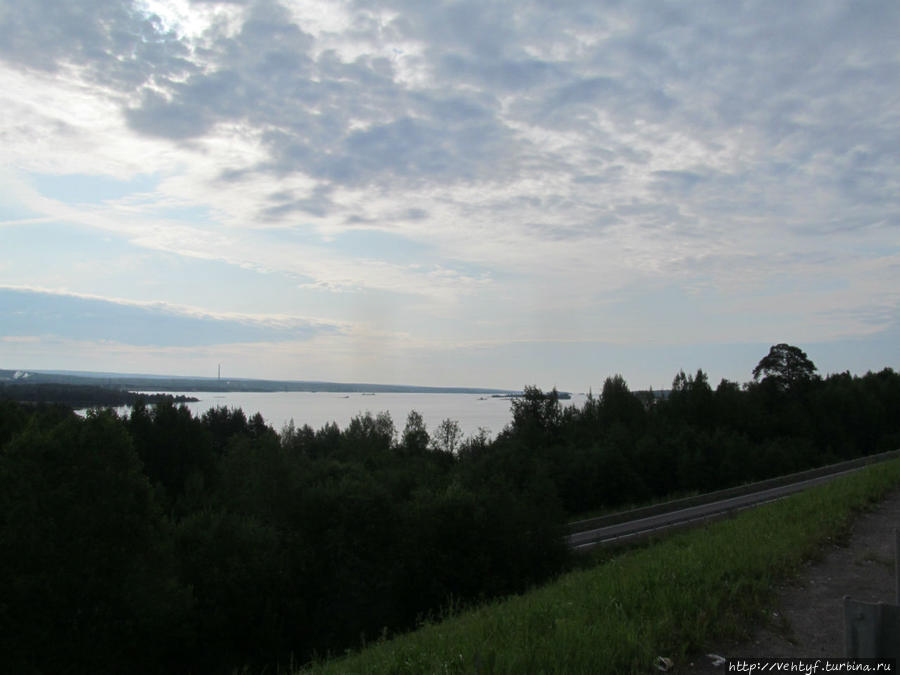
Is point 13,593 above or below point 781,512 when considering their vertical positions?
below

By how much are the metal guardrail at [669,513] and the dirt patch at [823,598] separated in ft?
49.3

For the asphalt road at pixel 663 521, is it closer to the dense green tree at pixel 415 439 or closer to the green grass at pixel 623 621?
the green grass at pixel 623 621

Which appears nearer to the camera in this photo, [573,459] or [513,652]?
[513,652]

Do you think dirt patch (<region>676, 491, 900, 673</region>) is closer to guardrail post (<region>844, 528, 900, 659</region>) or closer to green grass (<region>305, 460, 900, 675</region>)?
green grass (<region>305, 460, 900, 675</region>)

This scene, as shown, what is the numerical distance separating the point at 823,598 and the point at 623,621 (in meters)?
2.70

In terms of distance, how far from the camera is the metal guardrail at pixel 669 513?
86.1ft

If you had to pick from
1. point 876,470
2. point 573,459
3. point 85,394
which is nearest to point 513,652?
point 876,470

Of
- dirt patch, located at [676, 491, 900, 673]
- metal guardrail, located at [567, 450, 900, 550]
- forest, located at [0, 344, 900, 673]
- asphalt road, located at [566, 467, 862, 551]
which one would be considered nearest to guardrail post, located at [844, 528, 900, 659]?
dirt patch, located at [676, 491, 900, 673]

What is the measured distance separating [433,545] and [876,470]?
12263mm

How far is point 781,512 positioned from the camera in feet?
40.0

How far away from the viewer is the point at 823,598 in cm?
706

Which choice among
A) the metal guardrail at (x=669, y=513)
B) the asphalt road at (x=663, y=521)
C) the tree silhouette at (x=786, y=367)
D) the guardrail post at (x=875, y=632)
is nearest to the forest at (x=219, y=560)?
the asphalt road at (x=663, y=521)

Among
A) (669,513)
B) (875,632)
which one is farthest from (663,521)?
(875,632)

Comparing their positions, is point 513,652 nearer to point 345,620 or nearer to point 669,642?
point 669,642
